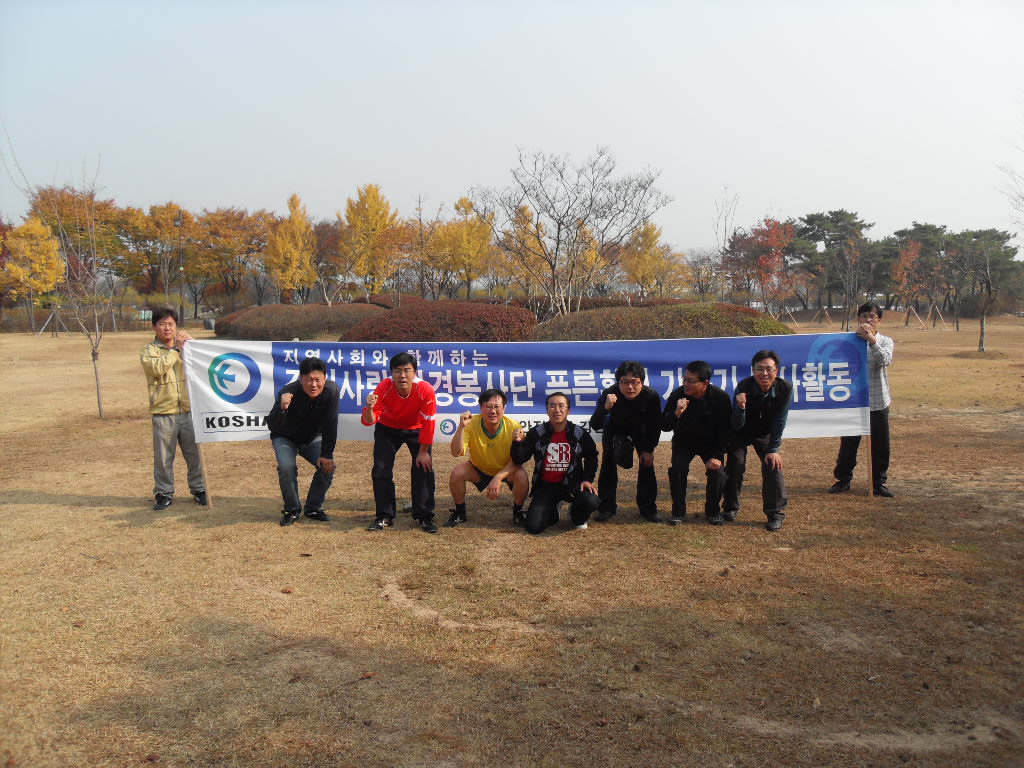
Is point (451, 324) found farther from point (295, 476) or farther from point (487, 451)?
point (487, 451)

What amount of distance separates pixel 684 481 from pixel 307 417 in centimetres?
314

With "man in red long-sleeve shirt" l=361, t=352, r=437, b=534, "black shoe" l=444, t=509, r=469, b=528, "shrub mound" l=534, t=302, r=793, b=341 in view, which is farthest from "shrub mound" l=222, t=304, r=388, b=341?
"black shoe" l=444, t=509, r=469, b=528

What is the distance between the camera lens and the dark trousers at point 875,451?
20.9 feet

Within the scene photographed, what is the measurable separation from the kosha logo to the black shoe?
2188 millimetres

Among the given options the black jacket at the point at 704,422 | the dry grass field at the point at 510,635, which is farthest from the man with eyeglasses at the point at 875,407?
the black jacket at the point at 704,422

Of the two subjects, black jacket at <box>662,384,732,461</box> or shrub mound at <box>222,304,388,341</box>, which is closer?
black jacket at <box>662,384,732,461</box>

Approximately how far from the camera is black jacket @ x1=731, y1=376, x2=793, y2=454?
226 inches

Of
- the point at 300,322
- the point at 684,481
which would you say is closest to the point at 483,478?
the point at 684,481

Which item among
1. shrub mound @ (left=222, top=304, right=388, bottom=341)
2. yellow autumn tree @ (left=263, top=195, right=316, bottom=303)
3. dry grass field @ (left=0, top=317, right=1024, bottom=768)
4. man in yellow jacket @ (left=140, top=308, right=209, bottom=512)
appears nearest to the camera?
dry grass field @ (left=0, top=317, right=1024, bottom=768)

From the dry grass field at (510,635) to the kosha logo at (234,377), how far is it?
0.99 metres

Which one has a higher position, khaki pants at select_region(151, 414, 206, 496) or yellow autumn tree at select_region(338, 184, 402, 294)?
yellow autumn tree at select_region(338, 184, 402, 294)

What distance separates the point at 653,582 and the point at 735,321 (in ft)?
34.3

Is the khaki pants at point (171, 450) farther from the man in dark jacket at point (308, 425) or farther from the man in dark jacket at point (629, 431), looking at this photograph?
the man in dark jacket at point (629, 431)

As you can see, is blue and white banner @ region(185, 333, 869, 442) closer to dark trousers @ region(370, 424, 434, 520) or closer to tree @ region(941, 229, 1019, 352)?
dark trousers @ region(370, 424, 434, 520)
